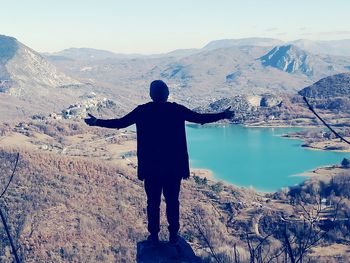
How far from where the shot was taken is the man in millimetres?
5082

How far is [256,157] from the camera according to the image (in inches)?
2734

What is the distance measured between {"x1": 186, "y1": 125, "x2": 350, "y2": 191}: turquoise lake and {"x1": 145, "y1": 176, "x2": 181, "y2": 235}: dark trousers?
149ft

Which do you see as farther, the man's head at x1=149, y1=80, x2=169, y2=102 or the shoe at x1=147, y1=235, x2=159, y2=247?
the shoe at x1=147, y1=235, x2=159, y2=247

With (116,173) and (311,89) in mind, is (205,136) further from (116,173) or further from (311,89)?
(116,173)

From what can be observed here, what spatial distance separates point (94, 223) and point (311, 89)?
296 ft

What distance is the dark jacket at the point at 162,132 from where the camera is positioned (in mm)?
5082

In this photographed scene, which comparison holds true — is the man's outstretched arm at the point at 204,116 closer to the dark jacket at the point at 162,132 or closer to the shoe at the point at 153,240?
the dark jacket at the point at 162,132

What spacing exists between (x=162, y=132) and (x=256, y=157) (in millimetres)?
65497

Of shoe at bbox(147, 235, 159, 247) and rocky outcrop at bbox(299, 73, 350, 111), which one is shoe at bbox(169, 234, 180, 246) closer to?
shoe at bbox(147, 235, 159, 247)

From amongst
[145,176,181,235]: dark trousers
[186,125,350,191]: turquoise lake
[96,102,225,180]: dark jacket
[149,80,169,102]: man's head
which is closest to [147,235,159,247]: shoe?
[145,176,181,235]: dark trousers

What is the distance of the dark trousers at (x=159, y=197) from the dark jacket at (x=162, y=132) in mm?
91

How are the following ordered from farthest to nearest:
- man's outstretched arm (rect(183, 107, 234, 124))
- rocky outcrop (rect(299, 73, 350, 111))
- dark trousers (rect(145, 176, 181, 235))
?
rocky outcrop (rect(299, 73, 350, 111))
dark trousers (rect(145, 176, 181, 235))
man's outstretched arm (rect(183, 107, 234, 124))

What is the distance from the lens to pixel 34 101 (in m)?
148

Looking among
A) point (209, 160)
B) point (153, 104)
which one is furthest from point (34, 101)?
point (153, 104)
